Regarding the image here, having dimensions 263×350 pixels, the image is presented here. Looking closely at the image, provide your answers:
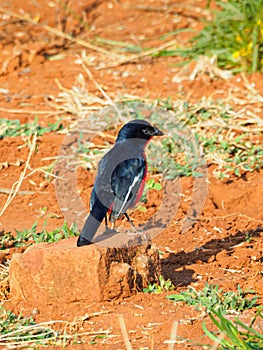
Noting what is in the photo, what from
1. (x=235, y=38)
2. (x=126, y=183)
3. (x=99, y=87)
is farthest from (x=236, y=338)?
(x=235, y=38)

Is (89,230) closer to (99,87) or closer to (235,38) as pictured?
(99,87)

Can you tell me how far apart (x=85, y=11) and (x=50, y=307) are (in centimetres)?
732

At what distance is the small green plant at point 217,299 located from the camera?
15.8 ft

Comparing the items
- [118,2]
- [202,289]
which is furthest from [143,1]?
[202,289]

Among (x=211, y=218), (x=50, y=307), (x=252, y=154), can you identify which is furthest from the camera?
(x=252, y=154)

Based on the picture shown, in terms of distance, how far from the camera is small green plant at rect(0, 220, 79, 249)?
5.97m

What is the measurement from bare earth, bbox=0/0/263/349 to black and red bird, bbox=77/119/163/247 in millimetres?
580

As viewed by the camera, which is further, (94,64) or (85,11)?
(85,11)

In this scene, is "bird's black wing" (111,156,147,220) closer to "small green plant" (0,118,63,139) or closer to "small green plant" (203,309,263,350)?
"small green plant" (203,309,263,350)

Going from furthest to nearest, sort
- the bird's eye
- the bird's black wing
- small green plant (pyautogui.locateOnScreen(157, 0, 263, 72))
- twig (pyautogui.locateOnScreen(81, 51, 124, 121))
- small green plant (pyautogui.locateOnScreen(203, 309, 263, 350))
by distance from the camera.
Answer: small green plant (pyautogui.locateOnScreen(157, 0, 263, 72))
twig (pyautogui.locateOnScreen(81, 51, 124, 121))
the bird's eye
the bird's black wing
small green plant (pyautogui.locateOnScreen(203, 309, 263, 350))

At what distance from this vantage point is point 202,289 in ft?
16.8

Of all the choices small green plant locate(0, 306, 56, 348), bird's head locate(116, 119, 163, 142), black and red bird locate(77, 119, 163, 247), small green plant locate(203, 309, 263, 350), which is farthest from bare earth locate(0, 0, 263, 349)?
bird's head locate(116, 119, 163, 142)

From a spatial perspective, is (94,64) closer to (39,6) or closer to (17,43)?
(17,43)

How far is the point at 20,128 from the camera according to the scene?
8.23 meters
